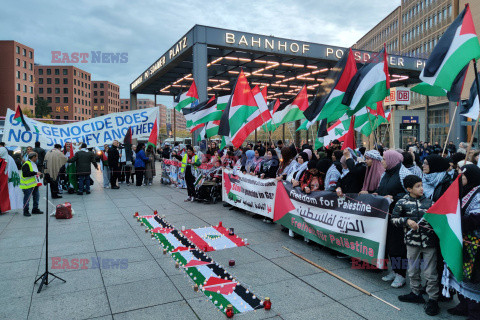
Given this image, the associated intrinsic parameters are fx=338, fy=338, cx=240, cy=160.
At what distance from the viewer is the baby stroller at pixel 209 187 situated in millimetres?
11352

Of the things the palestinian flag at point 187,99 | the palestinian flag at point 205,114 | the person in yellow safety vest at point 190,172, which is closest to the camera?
the person in yellow safety vest at point 190,172

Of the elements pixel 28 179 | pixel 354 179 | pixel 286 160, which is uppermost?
pixel 286 160

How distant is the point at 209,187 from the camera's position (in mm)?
11383

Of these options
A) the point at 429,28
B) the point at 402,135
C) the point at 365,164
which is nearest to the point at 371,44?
the point at 429,28

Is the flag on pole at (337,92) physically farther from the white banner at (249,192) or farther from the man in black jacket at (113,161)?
the man in black jacket at (113,161)

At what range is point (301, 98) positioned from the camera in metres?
11.5

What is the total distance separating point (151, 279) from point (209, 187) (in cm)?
636

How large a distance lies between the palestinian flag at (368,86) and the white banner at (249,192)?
2.53 metres

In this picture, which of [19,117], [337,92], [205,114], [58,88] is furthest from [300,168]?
[58,88]

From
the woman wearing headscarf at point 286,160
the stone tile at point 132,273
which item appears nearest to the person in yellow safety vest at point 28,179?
the stone tile at point 132,273

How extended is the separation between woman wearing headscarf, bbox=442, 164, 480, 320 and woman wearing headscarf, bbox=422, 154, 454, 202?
23.5 inches

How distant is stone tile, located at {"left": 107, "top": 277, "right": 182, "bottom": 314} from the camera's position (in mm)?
4311

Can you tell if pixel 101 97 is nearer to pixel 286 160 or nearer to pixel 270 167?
pixel 270 167

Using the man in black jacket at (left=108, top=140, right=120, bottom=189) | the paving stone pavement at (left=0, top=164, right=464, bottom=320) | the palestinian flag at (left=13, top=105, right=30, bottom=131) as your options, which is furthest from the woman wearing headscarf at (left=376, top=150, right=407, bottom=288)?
the man in black jacket at (left=108, top=140, right=120, bottom=189)
